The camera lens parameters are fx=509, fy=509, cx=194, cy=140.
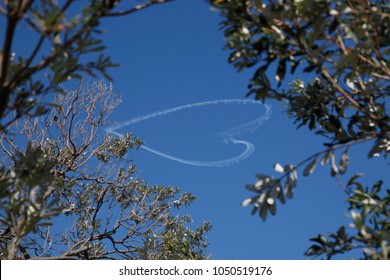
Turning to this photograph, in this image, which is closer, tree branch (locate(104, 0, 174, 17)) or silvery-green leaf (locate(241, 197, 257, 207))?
tree branch (locate(104, 0, 174, 17))

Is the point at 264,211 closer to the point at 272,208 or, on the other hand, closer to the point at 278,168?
the point at 272,208

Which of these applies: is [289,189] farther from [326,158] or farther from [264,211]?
[326,158]

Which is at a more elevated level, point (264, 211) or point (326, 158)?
point (326, 158)

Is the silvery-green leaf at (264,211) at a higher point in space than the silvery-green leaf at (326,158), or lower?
lower

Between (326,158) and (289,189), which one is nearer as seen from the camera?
(289,189)

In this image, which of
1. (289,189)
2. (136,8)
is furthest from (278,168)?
(136,8)

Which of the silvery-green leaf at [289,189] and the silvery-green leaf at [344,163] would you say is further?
the silvery-green leaf at [344,163]

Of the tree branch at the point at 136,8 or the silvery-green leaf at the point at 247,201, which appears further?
the silvery-green leaf at the point at 247,201

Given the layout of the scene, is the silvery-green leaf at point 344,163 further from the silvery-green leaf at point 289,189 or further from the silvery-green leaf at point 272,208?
the silvery-green leaf at point 272,208

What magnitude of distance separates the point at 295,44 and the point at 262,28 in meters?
0.31

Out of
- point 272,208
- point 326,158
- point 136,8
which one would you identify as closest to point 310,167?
point 326,158

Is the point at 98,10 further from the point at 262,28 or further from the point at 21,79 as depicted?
the point at 262,28

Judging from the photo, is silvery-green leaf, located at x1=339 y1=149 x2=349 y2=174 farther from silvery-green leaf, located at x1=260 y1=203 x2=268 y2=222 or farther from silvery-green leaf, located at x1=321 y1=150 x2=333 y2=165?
silvery-green leaf, located at x1=260 y1=203 x2=268 y2=222

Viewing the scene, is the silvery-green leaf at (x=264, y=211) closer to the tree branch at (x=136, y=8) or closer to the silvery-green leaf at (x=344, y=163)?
the silvery-green leaf at (x=344, y=163)
